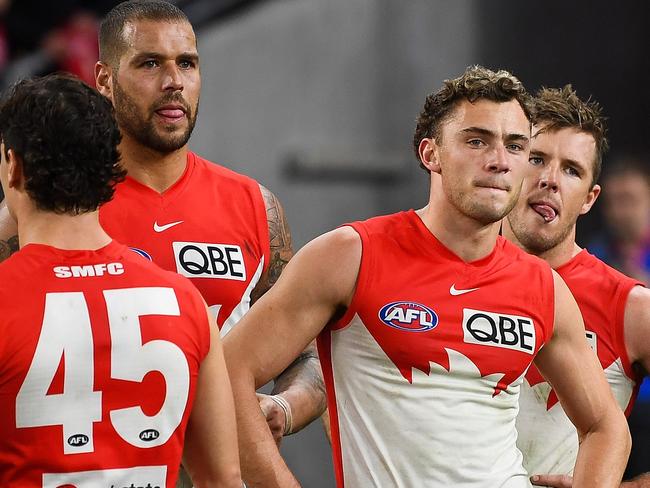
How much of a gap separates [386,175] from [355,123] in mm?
410

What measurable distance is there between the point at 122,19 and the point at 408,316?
4.48 feet

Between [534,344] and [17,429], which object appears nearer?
[17,429]

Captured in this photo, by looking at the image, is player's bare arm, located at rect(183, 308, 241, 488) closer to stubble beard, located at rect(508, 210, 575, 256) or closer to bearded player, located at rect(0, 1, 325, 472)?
bearded player, located at rect(0, 1, 325, 472)

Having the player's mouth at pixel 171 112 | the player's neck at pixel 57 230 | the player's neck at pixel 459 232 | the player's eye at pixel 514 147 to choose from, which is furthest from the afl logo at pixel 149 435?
the player's eye at pixel 514 147

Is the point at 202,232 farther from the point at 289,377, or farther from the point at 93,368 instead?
the point at 93,368

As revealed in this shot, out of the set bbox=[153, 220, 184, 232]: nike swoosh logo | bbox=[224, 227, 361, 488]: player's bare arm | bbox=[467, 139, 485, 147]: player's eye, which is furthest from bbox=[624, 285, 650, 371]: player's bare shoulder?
bbox=[153, 220, 184, 232]: nike swoosh logo

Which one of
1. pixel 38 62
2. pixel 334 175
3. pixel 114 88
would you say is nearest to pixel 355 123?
pixel 334 175

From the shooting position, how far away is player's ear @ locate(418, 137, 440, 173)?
149 inches

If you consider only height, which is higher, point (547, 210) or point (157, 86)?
point (157, 86)

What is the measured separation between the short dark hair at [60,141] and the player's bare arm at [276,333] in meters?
0.77

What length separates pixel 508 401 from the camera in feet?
12.0

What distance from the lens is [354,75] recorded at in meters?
8.36

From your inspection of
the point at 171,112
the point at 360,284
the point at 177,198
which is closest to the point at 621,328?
the point at 360,284

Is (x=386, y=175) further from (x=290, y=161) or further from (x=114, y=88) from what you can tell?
(x=114, y=88)
